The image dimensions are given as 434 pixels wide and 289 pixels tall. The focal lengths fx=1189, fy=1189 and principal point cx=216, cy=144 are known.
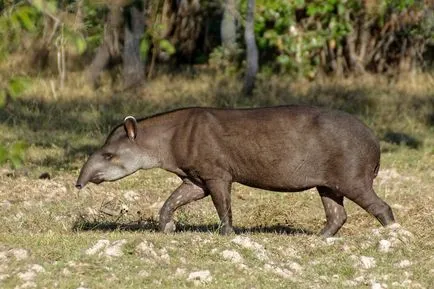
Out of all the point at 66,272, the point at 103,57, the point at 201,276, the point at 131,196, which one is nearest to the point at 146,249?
the point at 201,276

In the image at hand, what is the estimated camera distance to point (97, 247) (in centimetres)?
859

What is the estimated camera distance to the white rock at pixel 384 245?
934cm

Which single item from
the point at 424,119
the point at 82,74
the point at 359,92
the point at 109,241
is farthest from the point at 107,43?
the point at 109,241

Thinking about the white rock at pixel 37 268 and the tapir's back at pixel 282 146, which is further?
the tapir's back at pixel 282 146

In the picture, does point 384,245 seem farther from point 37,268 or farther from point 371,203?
point 37,268

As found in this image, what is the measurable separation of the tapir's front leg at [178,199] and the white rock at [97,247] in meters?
1.77

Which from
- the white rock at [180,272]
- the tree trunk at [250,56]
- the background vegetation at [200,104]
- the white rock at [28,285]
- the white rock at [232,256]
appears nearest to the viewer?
the white rock at [28,285]

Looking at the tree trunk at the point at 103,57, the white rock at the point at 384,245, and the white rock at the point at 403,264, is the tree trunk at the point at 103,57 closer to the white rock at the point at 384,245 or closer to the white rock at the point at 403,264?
the white rock at the point at 384,245

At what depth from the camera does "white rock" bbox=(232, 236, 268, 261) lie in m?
8.80

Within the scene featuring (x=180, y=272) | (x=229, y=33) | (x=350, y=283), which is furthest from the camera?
(x=229, y=33)

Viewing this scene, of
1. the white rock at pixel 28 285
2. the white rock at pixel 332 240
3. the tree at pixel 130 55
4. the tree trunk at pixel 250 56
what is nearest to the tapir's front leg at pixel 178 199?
the white rock at pixel 332 240

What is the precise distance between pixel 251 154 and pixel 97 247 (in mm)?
2127

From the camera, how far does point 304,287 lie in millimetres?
8227

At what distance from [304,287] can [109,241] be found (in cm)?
151
